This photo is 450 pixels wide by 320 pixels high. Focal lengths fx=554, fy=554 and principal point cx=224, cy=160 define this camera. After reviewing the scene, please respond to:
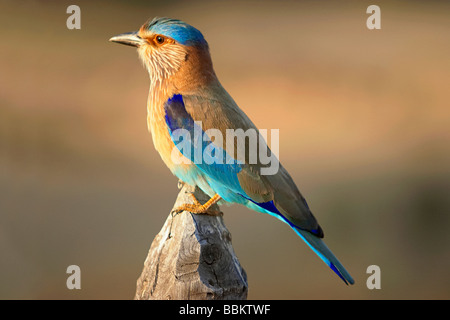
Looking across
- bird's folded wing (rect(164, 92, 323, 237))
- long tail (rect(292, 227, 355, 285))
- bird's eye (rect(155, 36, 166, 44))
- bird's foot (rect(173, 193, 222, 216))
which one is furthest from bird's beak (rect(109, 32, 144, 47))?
long tail (rect(292, 227, 355, 285))

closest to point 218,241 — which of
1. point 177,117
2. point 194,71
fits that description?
point 177,117

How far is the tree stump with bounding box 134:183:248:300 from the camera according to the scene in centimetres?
259

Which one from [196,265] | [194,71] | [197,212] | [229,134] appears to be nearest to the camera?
[196,265]

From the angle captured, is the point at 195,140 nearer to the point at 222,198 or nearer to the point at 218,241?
the point at 222,198

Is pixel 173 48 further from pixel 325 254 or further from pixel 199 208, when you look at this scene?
pixel 325 254

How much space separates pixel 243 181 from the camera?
3189mm

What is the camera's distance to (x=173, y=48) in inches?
137

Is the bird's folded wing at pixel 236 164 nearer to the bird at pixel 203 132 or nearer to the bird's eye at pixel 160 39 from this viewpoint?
the bird at pixel 203 132

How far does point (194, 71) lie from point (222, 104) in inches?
13.2

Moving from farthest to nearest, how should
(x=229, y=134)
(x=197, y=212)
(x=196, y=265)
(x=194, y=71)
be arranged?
1. (x=194, y=71)
2. (x=229, y=134)
3. (x=197, y=212)
4. (x=196, y=265)

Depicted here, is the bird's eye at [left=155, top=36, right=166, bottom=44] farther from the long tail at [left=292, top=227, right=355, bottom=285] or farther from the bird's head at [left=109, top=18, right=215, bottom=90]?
the long tail at [left=292, top=227, right=355, bottom=285]

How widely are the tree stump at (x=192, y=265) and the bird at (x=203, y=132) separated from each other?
18 centimetres

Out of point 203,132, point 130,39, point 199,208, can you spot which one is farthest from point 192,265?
point 130,39

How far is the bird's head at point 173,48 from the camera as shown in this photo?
3.41 metres
